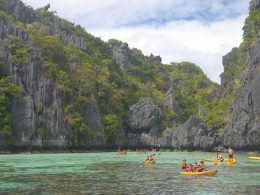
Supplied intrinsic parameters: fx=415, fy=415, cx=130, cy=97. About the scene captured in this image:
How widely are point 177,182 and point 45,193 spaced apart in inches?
394

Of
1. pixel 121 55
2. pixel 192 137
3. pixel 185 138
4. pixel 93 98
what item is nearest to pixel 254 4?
pixel 192 137

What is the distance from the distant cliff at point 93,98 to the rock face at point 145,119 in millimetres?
243

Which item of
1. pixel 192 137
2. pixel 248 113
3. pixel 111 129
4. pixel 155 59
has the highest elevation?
pixel 155 59

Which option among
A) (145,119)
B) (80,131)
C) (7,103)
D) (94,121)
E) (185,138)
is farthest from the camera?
(145,119)

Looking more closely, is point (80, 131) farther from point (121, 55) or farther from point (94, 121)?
point (121, 55)

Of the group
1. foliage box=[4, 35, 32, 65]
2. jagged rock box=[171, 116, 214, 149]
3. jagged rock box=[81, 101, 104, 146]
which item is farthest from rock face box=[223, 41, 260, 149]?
foliage box=[4, 35, 32, 65]

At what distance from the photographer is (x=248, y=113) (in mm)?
76688

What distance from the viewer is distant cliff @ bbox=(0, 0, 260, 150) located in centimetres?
7525

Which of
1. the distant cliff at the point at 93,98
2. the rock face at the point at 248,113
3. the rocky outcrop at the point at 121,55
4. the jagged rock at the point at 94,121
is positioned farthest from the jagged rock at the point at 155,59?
the rock face at the point at 248,113

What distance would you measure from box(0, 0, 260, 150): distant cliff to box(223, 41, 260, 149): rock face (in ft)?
0.60

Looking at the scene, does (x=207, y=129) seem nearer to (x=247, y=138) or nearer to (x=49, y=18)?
(x=247, y=138)

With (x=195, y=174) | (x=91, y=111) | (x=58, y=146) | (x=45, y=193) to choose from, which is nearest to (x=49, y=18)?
(x=91, y=111)

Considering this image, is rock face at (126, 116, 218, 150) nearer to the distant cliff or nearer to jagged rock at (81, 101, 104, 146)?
the distant cliff

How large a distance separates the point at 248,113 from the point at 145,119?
29611 millimetres
